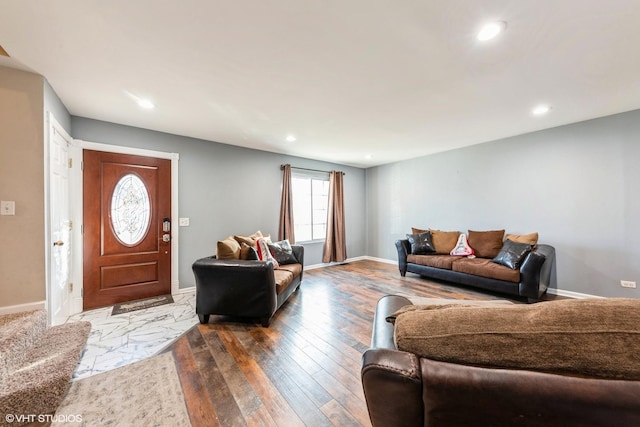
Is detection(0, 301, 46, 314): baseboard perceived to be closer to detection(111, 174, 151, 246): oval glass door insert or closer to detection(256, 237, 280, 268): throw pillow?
detection(111, 174, 151, 246): oval glass door insert

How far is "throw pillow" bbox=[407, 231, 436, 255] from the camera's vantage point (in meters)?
4.50

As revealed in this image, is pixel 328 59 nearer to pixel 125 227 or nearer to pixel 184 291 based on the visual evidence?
pixel 125 227

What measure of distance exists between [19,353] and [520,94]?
488 cm

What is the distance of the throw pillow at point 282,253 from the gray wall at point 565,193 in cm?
311

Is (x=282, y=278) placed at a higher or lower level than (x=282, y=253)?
lower

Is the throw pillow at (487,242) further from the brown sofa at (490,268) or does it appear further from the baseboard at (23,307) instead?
the baseboard at (23,307)

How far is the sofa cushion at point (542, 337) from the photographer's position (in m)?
0.60

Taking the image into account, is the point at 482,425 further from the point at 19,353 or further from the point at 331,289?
the point at 331,289

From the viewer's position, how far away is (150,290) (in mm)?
3428

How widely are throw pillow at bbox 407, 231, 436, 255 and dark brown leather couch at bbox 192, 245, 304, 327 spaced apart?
9.82 feet

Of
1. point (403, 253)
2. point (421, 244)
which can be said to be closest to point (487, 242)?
point (421, 244)

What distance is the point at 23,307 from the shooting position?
6.74ft

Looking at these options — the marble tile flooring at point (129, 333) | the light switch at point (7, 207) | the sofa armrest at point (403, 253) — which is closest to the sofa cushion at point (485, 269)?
the sofa armrest at point (403, 253)
